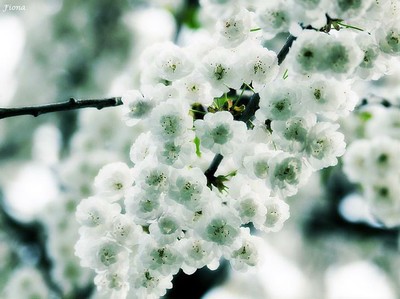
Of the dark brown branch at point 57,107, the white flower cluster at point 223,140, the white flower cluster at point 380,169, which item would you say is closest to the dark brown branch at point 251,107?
the white flower cluster at point 223,140

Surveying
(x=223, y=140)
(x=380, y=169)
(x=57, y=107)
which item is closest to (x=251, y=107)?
(x=223, y=140)

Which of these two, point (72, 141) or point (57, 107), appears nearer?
point (57, 107)

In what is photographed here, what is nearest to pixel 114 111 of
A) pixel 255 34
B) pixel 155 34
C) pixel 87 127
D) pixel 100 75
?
pixel 87 127

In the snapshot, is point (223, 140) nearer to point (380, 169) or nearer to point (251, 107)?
point (251, 107)

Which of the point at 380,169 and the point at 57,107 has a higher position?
the point at 57,107

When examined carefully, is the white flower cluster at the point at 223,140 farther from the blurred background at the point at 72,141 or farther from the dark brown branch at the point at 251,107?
the blurred background at the point at 72,141

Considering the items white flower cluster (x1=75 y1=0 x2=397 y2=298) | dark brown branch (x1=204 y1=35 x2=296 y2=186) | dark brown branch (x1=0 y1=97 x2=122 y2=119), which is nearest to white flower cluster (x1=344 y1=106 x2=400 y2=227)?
white flower cluster (x1=75 y1=0 x2=397 y2=298)

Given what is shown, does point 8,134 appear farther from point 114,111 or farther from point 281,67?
point 281,67
